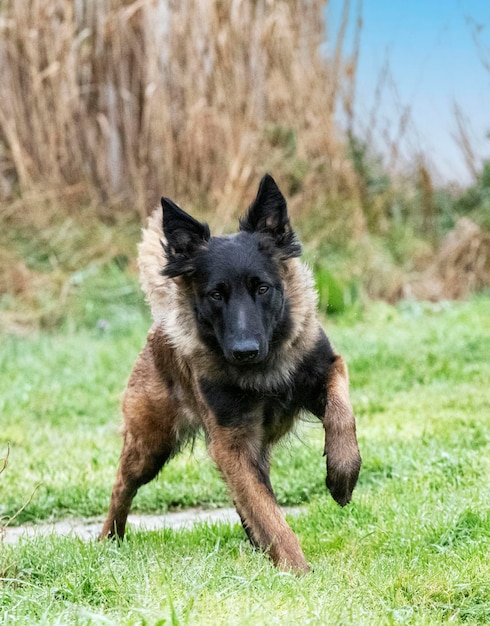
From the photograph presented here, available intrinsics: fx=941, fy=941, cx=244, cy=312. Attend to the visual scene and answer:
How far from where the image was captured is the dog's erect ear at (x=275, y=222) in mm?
4684

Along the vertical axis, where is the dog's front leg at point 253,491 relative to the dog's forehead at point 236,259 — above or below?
below

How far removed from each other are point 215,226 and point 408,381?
166 inches

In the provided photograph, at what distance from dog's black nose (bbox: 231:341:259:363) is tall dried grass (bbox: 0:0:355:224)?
7702mm

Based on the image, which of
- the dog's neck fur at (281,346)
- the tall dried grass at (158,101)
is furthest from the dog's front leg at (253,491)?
the tall dried grass at (158,101)

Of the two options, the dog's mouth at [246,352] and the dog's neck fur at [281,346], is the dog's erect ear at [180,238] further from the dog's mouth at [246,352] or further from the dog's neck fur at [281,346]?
the dog's mouth at [246,352]

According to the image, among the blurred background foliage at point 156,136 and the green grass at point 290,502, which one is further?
the blurred background foliage at point 156,136

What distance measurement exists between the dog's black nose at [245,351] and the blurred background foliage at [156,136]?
24.1 feet

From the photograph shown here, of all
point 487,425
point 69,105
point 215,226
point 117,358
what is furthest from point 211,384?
point 69,105

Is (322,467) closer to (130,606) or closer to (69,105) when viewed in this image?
(130,606)

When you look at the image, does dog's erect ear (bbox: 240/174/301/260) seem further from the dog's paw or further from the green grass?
the dog's paw

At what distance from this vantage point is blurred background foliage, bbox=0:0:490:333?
12055 millimetres

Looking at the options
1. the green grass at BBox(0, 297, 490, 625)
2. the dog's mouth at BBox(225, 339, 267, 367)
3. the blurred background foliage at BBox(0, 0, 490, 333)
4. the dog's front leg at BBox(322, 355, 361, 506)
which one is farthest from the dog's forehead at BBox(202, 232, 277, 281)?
the blurred background foliage at BBox(0, 0, 490, 333)

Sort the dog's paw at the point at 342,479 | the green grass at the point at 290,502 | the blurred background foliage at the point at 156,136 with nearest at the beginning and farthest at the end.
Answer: the green grass at the point at 290,502, the dog's paw at the point at 342,479, the blurred background foliage at the point at 156,136

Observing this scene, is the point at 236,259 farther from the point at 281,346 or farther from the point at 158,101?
the point at 158,101
